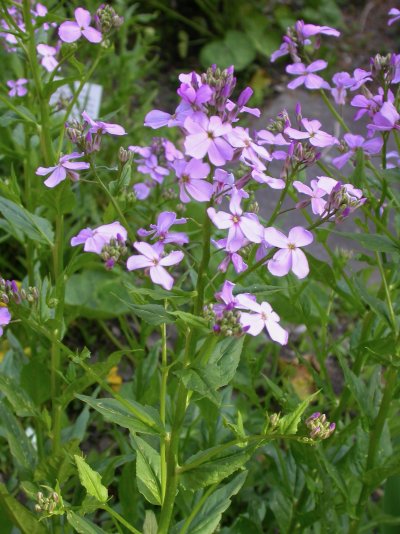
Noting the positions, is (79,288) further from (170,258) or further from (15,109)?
(170,258)

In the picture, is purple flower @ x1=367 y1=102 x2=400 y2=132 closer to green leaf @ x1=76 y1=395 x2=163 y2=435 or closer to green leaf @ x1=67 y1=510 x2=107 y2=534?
green leaf @ x1=76 y1=395 x2=163 y2=435

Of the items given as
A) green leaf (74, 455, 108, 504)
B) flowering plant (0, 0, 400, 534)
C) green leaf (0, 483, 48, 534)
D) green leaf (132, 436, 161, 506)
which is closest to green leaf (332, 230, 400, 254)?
flowering plant (0, 0, 400, 534)

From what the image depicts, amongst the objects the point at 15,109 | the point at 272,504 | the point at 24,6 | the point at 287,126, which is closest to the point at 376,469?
the point at 272,504

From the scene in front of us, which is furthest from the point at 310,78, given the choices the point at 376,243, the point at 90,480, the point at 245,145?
the point at 90,480

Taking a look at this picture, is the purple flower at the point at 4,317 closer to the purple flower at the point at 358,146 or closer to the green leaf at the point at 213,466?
the green leaf at the point at 213,466

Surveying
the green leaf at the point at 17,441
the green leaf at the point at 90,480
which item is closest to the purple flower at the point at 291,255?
the green leaf at the point at 90,480

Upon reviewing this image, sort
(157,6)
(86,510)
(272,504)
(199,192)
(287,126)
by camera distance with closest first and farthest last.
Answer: (199,192)
(86,510)
(287,126)
(272,504)
(157,6)
